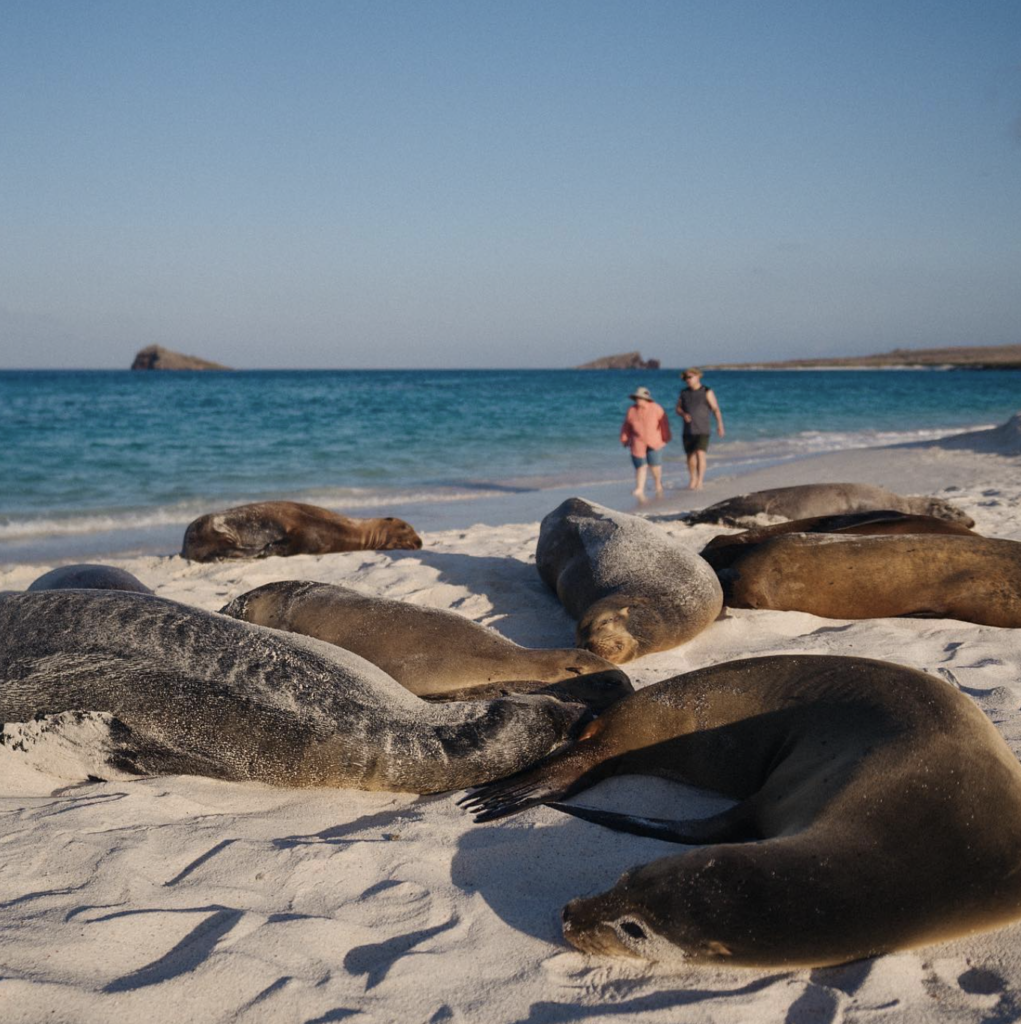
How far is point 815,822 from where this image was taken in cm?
262

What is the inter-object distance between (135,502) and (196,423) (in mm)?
16588

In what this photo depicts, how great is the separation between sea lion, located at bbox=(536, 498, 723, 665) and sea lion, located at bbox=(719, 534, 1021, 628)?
354 millimetres

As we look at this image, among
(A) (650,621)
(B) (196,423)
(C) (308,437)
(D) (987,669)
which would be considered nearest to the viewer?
(D) (987,669)

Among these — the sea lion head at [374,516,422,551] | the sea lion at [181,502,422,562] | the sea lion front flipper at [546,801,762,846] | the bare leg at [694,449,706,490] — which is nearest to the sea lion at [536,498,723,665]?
the sea lion front flipper at [546,801,762,846]

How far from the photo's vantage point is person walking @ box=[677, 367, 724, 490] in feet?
43.7

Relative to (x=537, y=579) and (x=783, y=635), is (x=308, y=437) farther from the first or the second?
(x=783, y=635)

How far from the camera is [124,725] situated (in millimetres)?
3561

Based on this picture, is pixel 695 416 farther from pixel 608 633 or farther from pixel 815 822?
pixel 815 822

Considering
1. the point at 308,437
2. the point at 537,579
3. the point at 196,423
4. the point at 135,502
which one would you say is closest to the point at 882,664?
the point at 537,579

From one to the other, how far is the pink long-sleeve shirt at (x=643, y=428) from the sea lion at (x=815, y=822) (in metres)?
9.52

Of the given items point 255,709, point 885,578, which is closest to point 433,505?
point 885,578

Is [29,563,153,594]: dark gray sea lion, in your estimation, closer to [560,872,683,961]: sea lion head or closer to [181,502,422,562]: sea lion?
[181,502,422,562]: sea lion

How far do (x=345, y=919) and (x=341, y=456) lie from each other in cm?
1726

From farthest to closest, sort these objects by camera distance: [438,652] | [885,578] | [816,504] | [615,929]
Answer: [816,504], [885,578], [438,652], [615,929]
